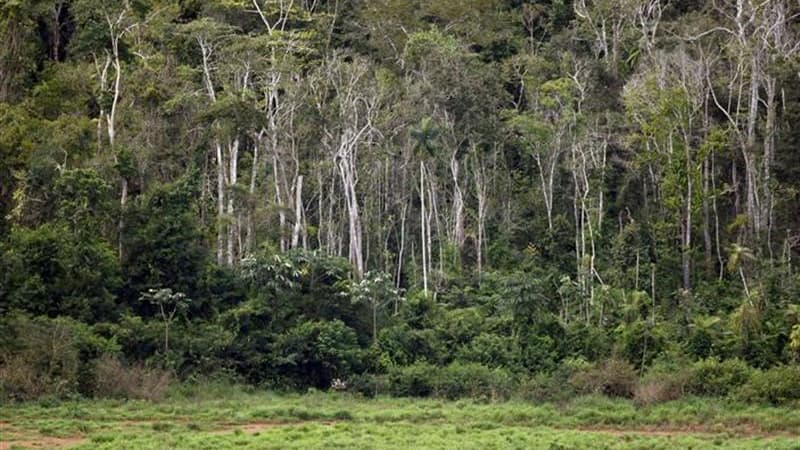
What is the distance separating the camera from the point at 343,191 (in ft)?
135

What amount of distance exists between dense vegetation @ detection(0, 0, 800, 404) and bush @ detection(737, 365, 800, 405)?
0.07m

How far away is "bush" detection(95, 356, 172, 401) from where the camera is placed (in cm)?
Result: 2747

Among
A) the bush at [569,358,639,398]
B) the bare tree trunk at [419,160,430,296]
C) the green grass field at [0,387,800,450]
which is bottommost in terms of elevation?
the green grass field at [0,387,800,450]

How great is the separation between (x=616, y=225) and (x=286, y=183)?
10282mm

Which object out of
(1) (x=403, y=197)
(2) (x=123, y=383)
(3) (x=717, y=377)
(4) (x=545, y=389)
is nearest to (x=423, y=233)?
(1) (x=403, y=197)

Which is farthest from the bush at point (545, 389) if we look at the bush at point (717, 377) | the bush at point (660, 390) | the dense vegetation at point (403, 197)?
the bush at point (717, 377)

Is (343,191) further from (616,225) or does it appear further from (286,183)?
(616,225)

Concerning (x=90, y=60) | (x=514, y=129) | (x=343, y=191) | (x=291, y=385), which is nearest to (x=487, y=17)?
(x=514, y=129)

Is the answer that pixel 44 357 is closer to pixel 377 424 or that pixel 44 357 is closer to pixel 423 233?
pixel 377 424

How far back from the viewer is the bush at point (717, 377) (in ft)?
96.3

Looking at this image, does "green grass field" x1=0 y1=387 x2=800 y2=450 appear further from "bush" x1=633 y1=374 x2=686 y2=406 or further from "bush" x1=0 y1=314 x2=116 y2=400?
"bush" x1=0 y1=314 x2=116 y2=400

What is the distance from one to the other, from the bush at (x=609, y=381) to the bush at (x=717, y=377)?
1.34 m

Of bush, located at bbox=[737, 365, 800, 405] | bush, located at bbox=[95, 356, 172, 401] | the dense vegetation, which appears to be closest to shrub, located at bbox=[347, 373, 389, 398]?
the dense vegetation

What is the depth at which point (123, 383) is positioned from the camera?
27.7 m
